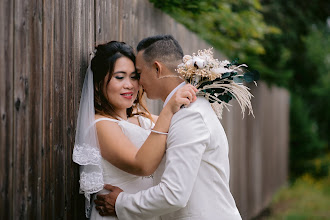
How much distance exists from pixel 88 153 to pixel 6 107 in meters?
0.85

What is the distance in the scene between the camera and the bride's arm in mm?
2807

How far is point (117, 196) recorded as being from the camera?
2947 mm

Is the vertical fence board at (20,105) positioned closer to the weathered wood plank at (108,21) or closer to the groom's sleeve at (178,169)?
the groom's sleeve at (178,169)

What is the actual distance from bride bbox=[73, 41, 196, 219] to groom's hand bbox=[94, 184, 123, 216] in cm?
5

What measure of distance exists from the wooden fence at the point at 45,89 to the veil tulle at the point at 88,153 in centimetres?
6

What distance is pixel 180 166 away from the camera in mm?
2650

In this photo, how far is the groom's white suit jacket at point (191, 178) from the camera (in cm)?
266

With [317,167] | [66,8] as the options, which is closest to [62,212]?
[66,8]

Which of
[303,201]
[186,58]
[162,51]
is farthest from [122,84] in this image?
[303,201]

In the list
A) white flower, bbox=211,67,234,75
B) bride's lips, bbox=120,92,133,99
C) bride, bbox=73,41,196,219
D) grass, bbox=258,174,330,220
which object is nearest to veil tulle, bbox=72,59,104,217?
bride, bbox=73,41,196,219

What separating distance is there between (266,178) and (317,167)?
433 centimetres

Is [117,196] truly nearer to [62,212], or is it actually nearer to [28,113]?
[62,212]

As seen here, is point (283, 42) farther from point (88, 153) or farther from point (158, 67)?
point (88, 153)

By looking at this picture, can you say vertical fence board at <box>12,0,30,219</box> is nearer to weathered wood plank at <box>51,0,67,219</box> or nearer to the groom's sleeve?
weathered wood plank at <box>51,0,67,219</box>
